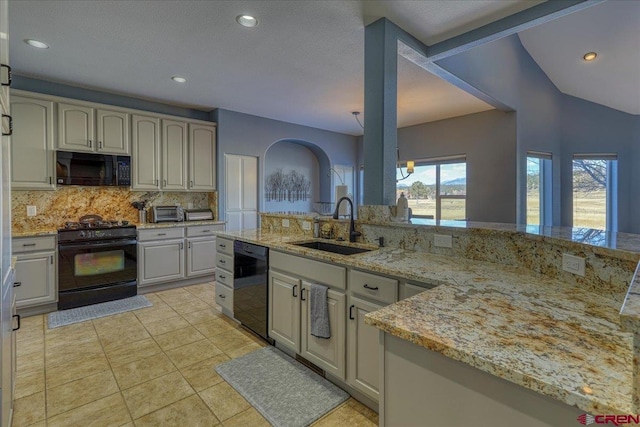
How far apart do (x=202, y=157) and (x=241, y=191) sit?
2.77 ft

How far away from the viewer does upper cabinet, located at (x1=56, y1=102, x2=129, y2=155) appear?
3.71m

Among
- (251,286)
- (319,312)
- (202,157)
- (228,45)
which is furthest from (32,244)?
(319,312)

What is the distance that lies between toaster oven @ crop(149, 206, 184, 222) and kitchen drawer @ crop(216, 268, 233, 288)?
172cm

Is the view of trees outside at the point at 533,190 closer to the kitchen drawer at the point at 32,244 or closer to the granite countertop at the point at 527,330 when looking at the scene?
the granite countertop at the point at 527,330

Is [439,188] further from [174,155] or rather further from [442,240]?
[174,155]

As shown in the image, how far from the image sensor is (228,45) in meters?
2.92

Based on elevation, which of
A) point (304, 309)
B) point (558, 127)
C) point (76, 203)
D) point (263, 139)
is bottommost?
point (304, 309)

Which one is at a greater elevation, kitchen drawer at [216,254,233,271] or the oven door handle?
the oven door handle

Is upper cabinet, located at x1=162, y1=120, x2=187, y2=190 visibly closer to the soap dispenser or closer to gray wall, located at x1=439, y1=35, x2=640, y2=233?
the soap dispenser

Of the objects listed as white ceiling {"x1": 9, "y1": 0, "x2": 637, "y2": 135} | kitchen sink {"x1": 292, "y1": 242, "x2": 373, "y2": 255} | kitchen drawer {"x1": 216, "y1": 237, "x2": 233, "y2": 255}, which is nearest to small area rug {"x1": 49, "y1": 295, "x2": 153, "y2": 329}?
kitchen drawer {"x1": 216, "y1": 237, "x2": 233, "y2": 255}

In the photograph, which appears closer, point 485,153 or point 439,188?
point 485,153

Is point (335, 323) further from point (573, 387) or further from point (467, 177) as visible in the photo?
point (467, 177)

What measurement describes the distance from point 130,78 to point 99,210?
5.99 feet

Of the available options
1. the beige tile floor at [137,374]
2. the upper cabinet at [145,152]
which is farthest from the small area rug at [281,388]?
the upper cabinet at [145,152]
